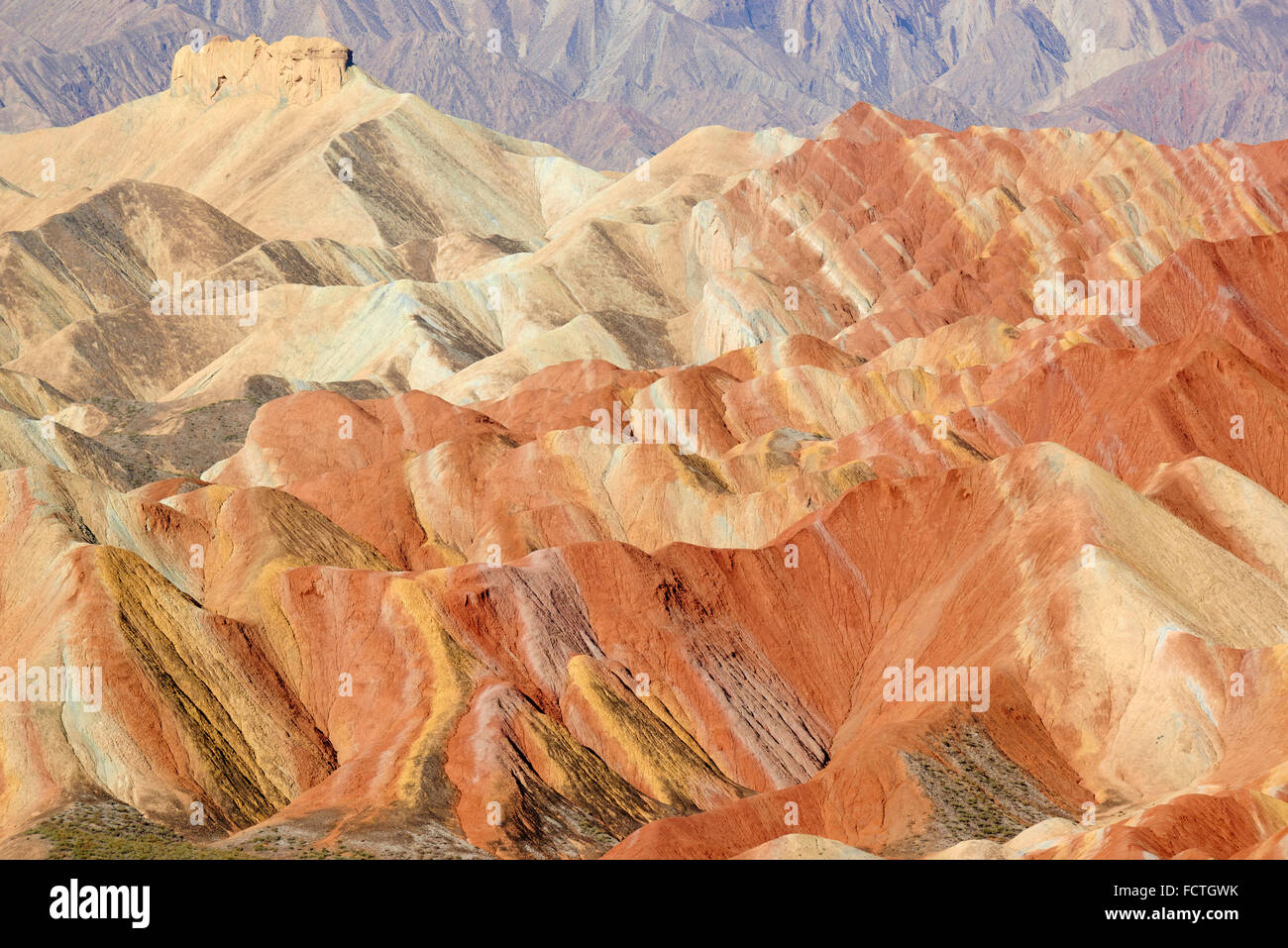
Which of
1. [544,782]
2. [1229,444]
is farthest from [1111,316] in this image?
[544,782]

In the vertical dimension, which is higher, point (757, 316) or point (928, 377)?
point (757, 316)

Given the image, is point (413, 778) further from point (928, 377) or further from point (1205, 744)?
point (928, 377)

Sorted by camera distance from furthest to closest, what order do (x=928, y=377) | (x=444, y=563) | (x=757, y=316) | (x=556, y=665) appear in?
(x=757, y=316)
(x=928, y=377)
(x=444, y=563)
(x=556, y=665)

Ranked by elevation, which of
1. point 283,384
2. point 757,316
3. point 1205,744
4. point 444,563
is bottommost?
point 1205,744

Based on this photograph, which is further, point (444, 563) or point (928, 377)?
point (928, 377)
